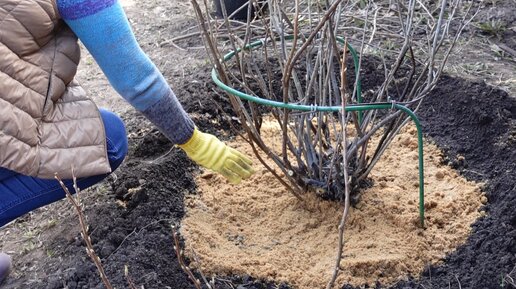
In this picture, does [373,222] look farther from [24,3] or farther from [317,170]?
[24,3]

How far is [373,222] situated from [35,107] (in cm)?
128

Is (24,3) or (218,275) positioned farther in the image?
(218,275)

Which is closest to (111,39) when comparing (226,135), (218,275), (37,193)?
(37,193)

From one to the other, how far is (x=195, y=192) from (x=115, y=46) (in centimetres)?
83

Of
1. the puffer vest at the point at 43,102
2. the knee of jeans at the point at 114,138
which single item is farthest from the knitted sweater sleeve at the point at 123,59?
the knee of jeans at the point at 114,138

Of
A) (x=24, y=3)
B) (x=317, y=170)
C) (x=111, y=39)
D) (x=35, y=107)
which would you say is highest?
(x=24, y=3)

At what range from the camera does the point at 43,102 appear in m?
2.42

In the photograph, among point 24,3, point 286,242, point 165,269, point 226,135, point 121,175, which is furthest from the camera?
point 226,135

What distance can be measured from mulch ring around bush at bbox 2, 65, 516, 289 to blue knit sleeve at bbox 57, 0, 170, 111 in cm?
48

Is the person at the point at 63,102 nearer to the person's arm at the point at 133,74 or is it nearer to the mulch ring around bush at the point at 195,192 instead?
the person's arm at the point at 133,74

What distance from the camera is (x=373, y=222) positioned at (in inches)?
104

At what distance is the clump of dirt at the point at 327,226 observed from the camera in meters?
2.46

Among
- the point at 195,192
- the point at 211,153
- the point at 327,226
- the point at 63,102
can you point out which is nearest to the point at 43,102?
the point at 63,102

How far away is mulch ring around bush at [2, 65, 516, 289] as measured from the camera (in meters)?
2.38
